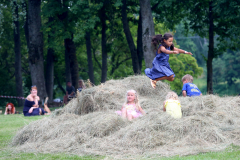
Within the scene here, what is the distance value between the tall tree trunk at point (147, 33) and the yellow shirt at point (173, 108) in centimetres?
691

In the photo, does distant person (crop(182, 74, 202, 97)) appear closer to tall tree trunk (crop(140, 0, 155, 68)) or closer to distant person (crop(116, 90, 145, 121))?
distant person (crop(116, 90, 145, 121))

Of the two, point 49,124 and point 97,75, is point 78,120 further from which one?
point 97,75

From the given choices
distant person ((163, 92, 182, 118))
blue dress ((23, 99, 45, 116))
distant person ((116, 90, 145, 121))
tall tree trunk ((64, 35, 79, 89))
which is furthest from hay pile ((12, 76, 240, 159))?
tall tree trunk ((64, 35, 79, 89))

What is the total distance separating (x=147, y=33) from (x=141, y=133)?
8648 mm

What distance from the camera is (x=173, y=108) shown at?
6.16 meters

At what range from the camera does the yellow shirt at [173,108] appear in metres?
6.09

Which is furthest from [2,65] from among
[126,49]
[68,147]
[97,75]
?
[68,147]

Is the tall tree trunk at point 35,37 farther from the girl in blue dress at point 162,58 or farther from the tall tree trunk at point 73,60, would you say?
the girl in blue dress at point 162,58

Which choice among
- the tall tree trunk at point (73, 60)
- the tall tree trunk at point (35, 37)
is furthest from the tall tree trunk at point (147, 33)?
the tall tree trunk at point (73, 60)

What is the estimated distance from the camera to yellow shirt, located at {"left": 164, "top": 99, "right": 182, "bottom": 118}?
6094mm

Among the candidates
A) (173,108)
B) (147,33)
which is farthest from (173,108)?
(147,33)

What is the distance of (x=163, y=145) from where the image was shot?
5035 mm

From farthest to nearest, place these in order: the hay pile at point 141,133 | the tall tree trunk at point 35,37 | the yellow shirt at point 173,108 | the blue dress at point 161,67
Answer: the tall tree trunk at point 35,37 < the blue dress at point 161,67 < the yellow shirt at point 173,108 < the hay pile at point 141,133

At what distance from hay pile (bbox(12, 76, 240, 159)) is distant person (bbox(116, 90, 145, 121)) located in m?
0.53
